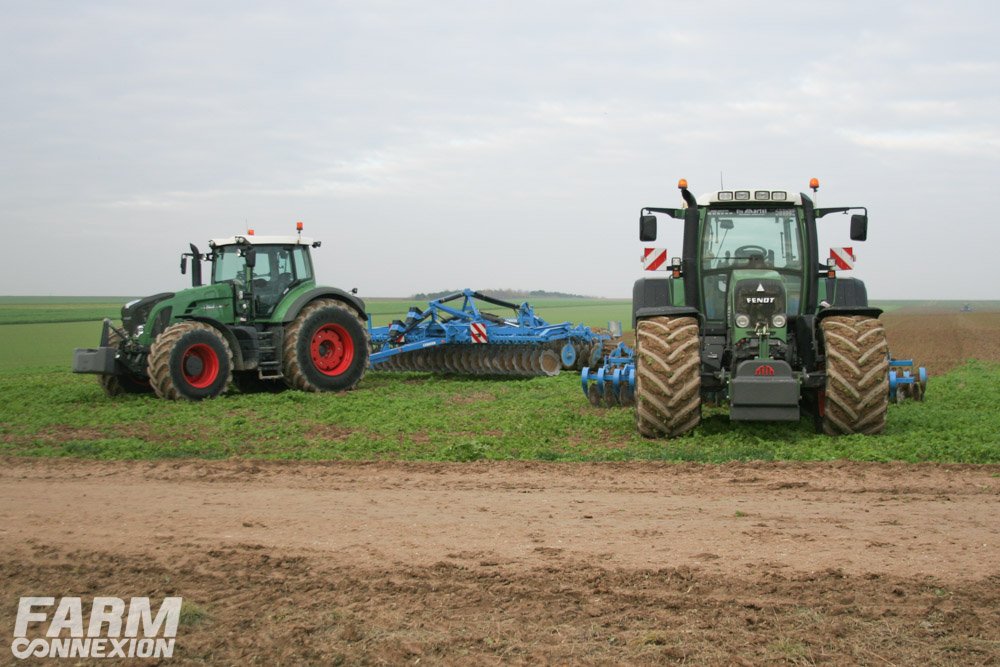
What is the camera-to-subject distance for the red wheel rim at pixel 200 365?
13898mm

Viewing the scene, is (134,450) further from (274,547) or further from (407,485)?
(274,547)

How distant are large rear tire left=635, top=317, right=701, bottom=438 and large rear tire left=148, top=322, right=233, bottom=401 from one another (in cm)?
709

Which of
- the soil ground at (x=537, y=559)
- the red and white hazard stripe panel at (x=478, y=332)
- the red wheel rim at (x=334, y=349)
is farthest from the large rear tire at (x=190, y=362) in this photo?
the soil ground at (x=537, y=559)

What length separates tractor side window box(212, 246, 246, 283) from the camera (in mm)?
15438

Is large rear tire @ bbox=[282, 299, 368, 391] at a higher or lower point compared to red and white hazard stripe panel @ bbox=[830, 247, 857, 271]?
lower

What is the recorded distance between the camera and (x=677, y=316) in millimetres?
9789

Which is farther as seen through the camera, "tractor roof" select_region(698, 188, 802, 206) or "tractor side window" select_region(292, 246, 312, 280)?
"tractor side window" select_region(292, 246, 312, 280)

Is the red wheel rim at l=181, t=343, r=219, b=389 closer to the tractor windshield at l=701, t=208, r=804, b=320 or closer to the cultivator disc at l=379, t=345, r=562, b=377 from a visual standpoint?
the cultivator disc at l=379, t=345, r=562, b=377

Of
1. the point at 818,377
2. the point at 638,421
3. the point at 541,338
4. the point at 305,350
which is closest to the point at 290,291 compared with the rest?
the point at 305,350

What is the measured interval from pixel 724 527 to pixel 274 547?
2.77 m

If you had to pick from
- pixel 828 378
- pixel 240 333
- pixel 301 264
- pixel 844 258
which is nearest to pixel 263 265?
pixel 301 264

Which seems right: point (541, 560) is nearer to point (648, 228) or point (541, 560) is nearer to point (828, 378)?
point (828, 378)

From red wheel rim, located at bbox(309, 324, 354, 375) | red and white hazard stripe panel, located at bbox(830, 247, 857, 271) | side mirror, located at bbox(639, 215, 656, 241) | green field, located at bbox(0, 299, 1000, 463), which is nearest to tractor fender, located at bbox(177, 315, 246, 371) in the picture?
green field, located at bbox(0, 299, 1000, 463)

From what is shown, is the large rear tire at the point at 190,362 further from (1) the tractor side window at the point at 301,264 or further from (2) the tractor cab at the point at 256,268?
(1) the tractor side window at the point at 301,264
